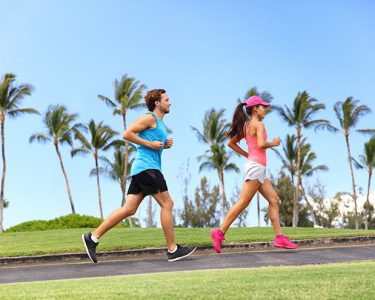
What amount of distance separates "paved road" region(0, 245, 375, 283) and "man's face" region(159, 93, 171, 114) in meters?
4.50

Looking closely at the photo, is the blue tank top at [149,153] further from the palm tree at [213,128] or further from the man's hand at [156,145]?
the palm tree at [213,128]

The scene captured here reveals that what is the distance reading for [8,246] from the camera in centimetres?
1608

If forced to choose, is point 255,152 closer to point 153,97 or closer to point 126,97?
point 153,97

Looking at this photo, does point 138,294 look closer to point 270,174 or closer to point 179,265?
point 179,265

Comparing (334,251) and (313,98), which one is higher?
(313,98)

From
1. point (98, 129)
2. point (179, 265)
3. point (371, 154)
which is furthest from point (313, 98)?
point (179, 265)

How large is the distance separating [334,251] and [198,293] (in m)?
9.27

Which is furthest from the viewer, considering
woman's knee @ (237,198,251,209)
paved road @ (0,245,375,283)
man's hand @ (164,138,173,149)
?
paved road @ (0,245,375,283)

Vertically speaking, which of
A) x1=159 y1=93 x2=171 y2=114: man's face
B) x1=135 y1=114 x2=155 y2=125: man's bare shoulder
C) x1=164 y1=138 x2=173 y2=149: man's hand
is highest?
x1=159 y1=93 x2=171 y2=114: man's face

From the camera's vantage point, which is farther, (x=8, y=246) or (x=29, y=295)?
(x=8, y=246)

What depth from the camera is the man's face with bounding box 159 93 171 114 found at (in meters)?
7.11

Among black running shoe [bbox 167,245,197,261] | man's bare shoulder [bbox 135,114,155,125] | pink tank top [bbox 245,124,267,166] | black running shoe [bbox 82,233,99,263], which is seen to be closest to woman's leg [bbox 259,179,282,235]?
pink tank top [bbox 245,124,267,166]

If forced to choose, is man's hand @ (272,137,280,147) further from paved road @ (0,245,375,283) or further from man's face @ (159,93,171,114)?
paved road @ (0,245,375,283)

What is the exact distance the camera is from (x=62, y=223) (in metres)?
29.6
